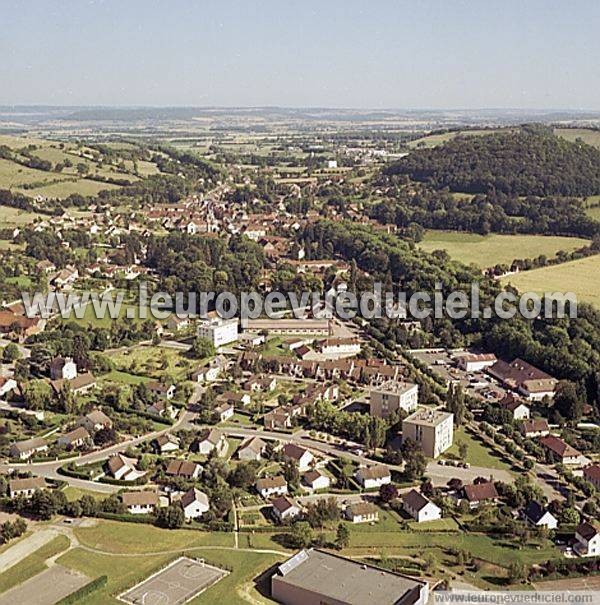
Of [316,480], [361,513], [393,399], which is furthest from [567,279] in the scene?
[361,513]

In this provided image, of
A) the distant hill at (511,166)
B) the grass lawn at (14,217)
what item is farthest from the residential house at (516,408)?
the grass lawn at (14,217)

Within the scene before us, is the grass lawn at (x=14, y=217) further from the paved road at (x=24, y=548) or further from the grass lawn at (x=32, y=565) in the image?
the grass lawn at (x=32, y=565)

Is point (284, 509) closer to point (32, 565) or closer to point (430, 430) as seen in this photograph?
point (430, 430)

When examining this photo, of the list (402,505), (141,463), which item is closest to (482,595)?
(402,505)

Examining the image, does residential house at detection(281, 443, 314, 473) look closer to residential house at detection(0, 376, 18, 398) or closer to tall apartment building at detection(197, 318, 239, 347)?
residential house at detection(0, 376, 18, 398)

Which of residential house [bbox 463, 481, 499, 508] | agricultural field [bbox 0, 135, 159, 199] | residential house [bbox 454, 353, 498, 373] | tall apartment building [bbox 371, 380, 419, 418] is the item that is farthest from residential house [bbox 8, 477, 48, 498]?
agricultural field [bbox 0, 135, 159, 199]
